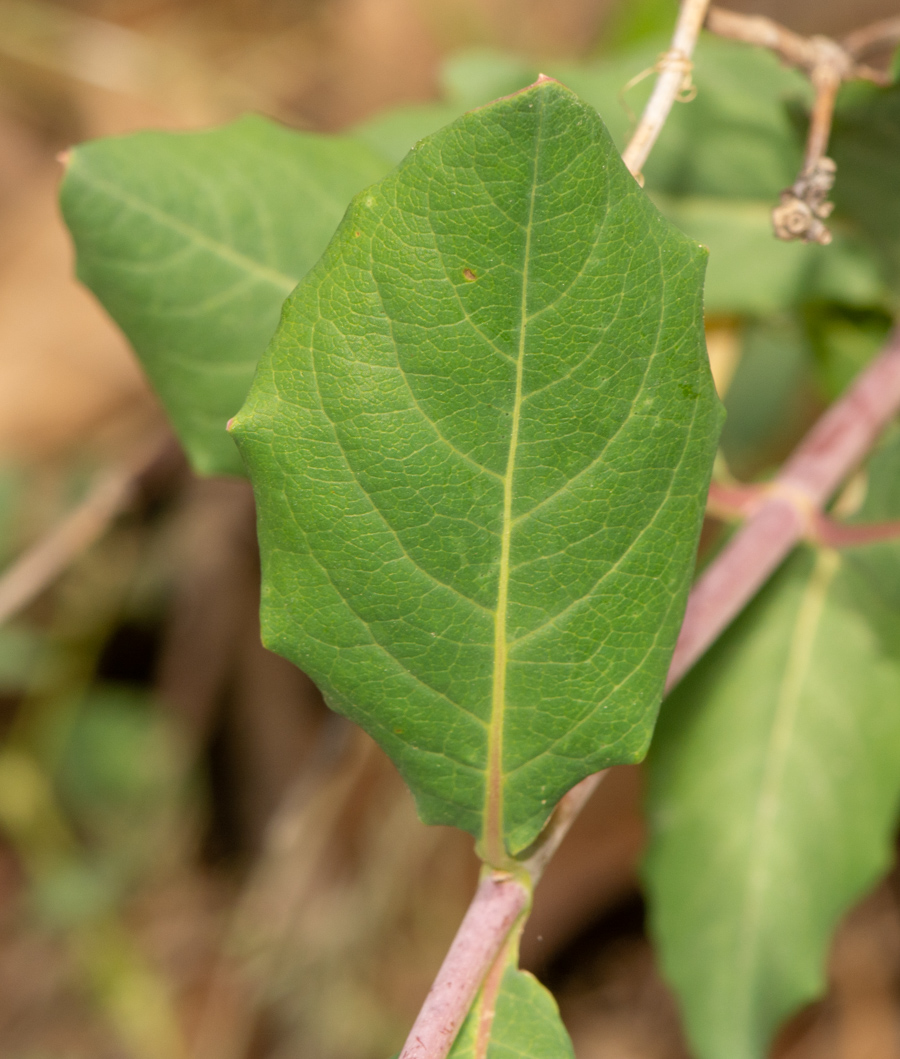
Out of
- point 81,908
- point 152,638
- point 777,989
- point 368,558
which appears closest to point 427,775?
point 368,558

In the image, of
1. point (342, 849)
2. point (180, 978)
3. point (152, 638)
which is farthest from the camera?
point (152, 638)

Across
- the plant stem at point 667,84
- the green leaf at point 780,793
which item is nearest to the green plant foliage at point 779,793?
the green leaf at point 780,793

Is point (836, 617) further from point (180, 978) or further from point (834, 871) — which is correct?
point (180, 978)

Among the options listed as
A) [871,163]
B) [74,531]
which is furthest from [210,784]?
[871,163]

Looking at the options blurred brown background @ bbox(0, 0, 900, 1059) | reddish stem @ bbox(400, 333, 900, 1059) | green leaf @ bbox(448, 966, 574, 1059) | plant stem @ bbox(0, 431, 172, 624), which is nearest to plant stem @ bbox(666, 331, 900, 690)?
reddish stem @ bbox(400, 333, 900, 1059)

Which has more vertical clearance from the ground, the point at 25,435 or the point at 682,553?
the point at 682,553

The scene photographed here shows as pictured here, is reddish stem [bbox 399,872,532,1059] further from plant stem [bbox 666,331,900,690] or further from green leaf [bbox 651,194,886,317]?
green leaf [bbox 651,194,886,317]
